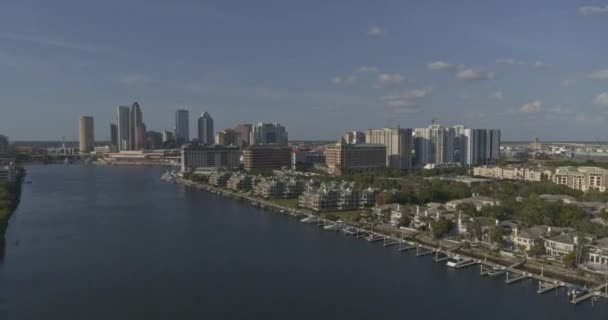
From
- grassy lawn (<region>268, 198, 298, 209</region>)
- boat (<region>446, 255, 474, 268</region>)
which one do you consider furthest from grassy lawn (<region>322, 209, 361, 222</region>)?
boat (<region>446, 255, 474, 268</region>)

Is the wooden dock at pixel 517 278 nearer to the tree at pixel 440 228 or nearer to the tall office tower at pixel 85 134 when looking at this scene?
the tree at pixel 440 228

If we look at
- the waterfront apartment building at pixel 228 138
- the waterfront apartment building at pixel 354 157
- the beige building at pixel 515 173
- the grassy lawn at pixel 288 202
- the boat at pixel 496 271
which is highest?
the waterfront apartment building at pixel 228 138

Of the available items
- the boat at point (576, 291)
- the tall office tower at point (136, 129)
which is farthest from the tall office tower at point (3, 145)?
the boat at point (576, 291)

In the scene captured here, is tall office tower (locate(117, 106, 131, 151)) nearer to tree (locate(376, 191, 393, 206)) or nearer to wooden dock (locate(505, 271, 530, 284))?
tree (locate(376, 191, 393, 206))

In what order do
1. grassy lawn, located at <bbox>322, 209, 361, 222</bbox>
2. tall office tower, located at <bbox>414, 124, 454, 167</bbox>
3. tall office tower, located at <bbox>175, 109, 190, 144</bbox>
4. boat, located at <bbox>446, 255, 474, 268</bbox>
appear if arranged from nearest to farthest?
boat, located at <bbox>446, 255, 474, 268</bbox>
grassy lawn, located at <bbox>322, 209, 361, 222</bbox>
tall office tower, located at <bbox>414, 124, 454, 167</bbox>
tall office tower, located at <bbox>175, 109, 190, 144</bbox>

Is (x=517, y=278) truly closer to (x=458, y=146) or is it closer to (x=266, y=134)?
(x=458, y=146)

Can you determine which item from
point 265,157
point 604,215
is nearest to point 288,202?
point 604,215
